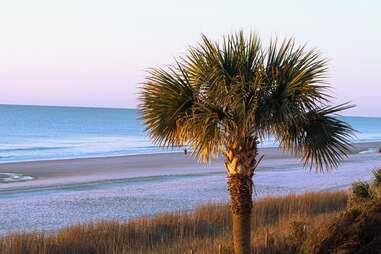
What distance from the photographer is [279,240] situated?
954 centimetres

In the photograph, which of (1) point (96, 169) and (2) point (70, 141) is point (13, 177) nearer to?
(1) point (96, 169)

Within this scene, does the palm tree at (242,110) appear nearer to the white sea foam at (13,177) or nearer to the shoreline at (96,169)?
the shoreline at (96,169)

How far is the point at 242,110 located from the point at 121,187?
1793cm

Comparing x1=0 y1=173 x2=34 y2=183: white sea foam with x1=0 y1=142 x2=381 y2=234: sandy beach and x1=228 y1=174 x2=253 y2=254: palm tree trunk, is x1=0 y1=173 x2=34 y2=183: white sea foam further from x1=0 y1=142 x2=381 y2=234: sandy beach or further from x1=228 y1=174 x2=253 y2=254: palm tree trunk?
x1=228 y1=174 x2=253 y2=254: palm tree trunk

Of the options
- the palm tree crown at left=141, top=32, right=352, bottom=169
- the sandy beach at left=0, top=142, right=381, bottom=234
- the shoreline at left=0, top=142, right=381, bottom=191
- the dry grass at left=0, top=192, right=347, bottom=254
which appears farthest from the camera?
the shoreline at left=0, top=142, right=381, bottom=191

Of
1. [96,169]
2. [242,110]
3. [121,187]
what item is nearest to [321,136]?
[242,110]

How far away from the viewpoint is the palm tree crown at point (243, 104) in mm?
6980

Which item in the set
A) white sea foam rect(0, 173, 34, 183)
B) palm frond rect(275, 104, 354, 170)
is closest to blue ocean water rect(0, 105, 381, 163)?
palm frond rect(275, 104, 354, 170)

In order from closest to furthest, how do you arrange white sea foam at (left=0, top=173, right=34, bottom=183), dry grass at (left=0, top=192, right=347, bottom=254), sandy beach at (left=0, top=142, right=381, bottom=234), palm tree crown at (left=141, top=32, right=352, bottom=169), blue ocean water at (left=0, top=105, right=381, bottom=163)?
1. palm tree crown at (left=141, top=32, right=352, bottom=169)
2. dry grass at (left=0, top=192, right=347, bottom=254)
3. sandy beach at (left=0, top=142, right=381, bottom=234)
4. white sea foam at (left=0, top=173, right=34, bottom=183)
5. blue ocean water at (left=0, top=105, right=381, bottom=163)

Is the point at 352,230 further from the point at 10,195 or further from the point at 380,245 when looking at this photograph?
the point at 10,195

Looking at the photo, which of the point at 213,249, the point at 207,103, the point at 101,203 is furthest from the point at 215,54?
the point at 101,203

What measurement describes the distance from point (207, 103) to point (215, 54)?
0.56 metres

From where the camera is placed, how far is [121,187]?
24391mm

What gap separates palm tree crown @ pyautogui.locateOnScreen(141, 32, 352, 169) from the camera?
6980 millimetres
